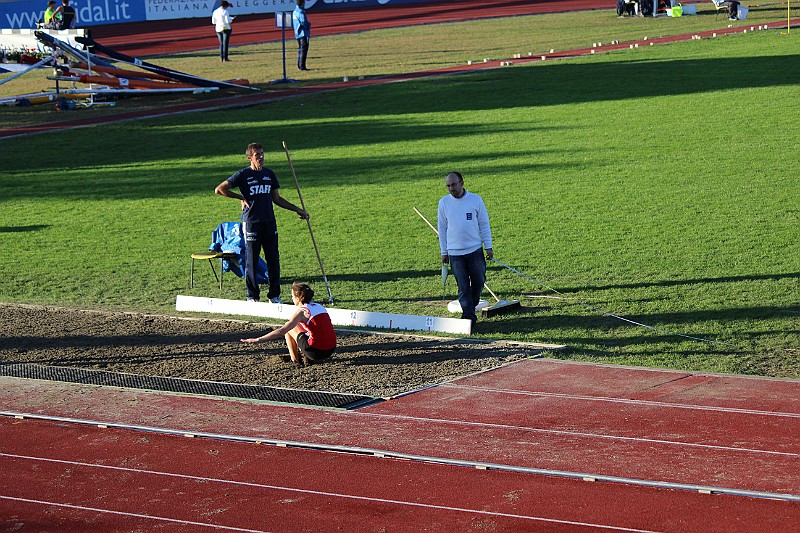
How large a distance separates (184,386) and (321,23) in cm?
5061

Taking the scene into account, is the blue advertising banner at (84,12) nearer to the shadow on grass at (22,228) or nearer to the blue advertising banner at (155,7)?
the blue advertising banner at (155,7)

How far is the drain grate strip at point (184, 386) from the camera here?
38.2 feet

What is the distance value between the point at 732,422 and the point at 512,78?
2669 centimetres

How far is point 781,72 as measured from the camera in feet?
111

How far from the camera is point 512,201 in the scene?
831 inches

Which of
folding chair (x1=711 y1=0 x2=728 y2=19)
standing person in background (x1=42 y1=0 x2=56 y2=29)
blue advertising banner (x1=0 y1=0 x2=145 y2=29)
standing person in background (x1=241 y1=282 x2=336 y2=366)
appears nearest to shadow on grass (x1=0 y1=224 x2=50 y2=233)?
standing person in background (x1=241 y1=282 x2=336 y2=366)

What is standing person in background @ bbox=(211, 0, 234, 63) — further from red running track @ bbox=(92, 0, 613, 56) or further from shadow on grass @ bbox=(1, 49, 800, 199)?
shadow on grass @ bbox=(1, 49, 800, 199)

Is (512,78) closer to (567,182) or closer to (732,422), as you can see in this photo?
(567,182)

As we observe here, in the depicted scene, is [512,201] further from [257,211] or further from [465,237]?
[465,237]

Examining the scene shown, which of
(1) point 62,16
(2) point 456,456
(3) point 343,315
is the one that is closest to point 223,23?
(1) point 62,16

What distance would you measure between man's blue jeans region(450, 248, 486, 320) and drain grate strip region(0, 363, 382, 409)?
8.82 ft

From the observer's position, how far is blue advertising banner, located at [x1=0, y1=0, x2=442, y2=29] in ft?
192

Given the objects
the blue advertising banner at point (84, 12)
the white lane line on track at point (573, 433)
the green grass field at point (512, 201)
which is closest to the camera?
the white lane line on track at point (573, 433)

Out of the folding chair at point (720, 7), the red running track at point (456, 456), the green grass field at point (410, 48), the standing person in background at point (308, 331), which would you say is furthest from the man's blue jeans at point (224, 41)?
the red running track at point (456, 456)
